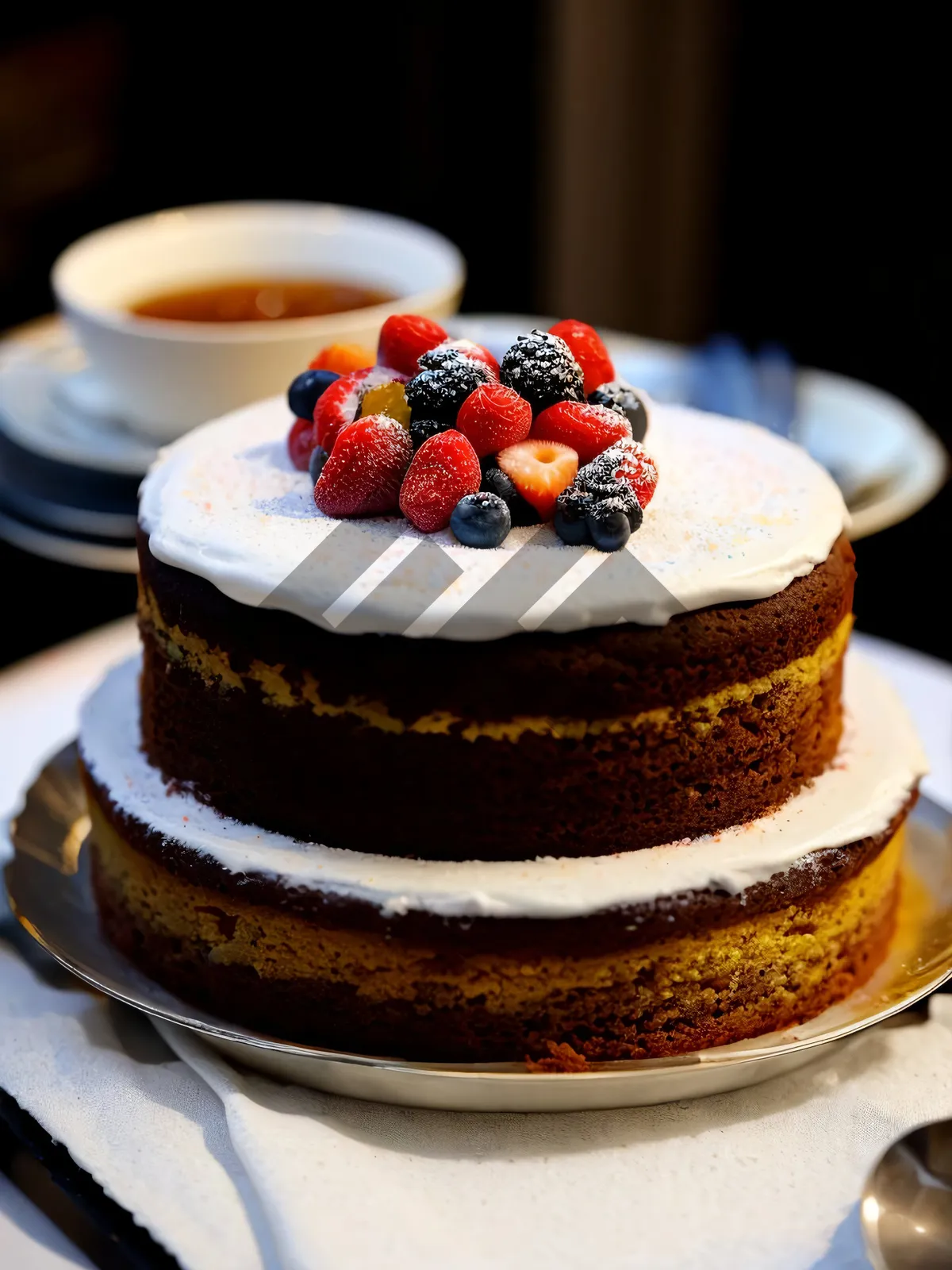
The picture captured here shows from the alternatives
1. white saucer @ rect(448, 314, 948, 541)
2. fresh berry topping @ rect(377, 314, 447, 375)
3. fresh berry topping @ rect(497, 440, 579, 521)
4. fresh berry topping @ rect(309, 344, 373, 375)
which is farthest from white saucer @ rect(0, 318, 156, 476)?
fresh berry topping @ rect(497, 440, 579, 521)

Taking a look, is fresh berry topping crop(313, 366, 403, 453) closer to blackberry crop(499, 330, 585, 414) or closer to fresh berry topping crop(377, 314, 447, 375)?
Answer: fresh berry topping crop(377, 314, 447, 375)

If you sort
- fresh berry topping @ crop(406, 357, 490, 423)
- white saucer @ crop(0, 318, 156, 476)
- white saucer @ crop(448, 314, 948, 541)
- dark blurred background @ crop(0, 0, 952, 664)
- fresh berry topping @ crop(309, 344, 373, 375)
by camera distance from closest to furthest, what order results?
fresh berry topping @ crop(406, 357, 490, 423), fresh berry topping @ crop(309, 344, 373, 375), white saucer @ crop(448, 314, 948, 541), white saucer @ crop(0, 318, 156, 476), dark blurred background @ crop(0, 0, 952, 664)

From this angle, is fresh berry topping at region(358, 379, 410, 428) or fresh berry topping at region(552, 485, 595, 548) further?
fresh berry topping at region(358, 379, 410, 428)

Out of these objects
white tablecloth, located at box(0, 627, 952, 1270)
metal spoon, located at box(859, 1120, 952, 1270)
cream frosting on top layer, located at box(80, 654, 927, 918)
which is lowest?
white tablecloth, located at box(0, 627, 952, 1270)

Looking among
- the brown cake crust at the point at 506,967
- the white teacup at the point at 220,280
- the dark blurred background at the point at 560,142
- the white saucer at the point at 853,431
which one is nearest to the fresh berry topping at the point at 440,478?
the brown cake crust at the point at 506,967

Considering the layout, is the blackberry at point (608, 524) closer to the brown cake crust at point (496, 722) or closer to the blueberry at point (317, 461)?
the brown cake crust at point (496, 722)
